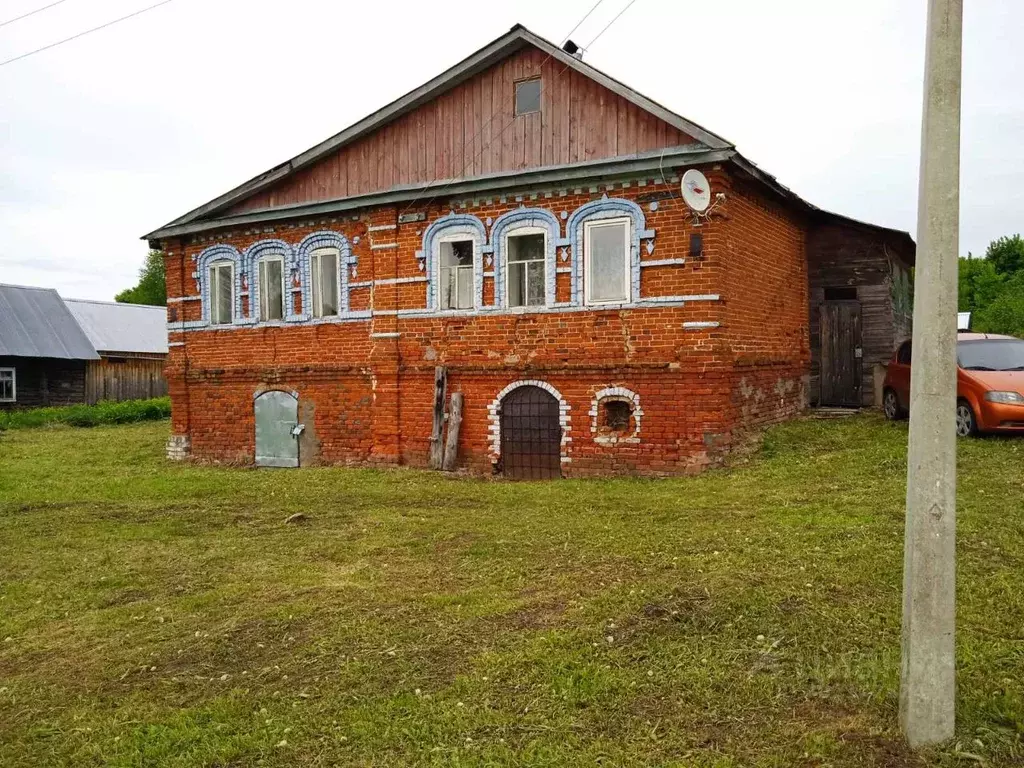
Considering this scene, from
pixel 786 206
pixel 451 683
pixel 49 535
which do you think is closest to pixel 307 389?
pixel 49 535

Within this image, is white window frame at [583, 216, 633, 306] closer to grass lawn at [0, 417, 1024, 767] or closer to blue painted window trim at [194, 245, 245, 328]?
grass lawn at [0, 417, 1024, 767]

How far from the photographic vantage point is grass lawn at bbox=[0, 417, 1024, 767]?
13.3 ft

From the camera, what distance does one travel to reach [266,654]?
5.35 metres

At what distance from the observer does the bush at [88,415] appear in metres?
27.4

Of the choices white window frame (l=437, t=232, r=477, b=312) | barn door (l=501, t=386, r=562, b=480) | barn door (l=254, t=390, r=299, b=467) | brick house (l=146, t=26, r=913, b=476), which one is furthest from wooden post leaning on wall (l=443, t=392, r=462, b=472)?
barn door (l=254, t=390, r=299, b=467)

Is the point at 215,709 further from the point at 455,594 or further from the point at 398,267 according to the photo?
the point at 398,267

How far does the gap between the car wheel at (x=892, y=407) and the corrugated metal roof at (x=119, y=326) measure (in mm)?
30857

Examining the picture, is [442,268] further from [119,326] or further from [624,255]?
[119,326]

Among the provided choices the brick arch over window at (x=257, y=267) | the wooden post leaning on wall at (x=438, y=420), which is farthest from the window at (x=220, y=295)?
the wooden post leaning on wall at (x=438, y=420)

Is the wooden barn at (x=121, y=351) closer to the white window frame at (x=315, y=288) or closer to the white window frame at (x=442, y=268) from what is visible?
the white window frame at (x=315, y=288)

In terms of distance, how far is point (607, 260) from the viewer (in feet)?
41.5

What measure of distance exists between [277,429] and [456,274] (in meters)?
4.90

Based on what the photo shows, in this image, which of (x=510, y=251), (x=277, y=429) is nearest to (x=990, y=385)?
(x=510, y=251)

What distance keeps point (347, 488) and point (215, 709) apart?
808 cm
